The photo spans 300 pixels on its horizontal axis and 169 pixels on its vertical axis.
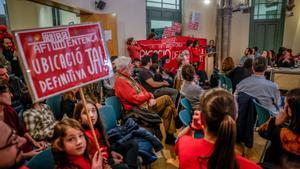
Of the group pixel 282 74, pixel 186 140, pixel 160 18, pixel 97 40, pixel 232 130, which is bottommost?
pixel 282 74

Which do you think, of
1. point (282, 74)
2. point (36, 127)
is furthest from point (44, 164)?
point (282, 74)

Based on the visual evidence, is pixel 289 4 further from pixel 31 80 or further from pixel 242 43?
pixel 31 80

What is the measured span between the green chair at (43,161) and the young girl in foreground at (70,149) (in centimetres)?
15

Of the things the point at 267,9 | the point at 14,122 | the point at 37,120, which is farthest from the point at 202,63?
the point at 14,122

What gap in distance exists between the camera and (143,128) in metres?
2.54

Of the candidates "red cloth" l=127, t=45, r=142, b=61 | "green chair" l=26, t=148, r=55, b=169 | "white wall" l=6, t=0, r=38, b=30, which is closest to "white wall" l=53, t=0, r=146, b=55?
"red cloth" l=127, t=45, r=142, b=61

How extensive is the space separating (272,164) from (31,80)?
1.62 metres

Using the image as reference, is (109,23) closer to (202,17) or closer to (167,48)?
(167,48)

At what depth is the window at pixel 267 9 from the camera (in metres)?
8.13

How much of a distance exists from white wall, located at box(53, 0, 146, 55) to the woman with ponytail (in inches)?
193

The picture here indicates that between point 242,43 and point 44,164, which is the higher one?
point 242,43

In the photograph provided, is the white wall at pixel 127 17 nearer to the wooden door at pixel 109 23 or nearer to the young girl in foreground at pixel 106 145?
the wooden door at pixel 109 23

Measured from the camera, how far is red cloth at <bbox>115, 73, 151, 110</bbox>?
2.78 meters

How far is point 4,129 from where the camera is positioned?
108 cm
